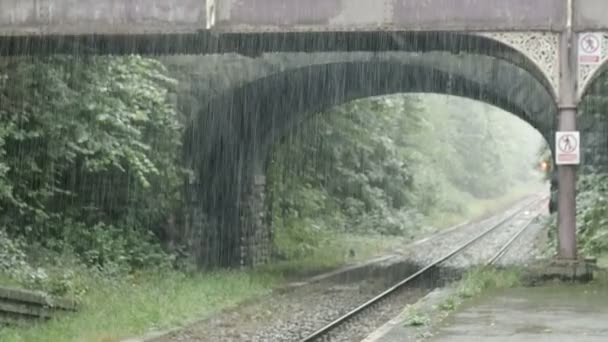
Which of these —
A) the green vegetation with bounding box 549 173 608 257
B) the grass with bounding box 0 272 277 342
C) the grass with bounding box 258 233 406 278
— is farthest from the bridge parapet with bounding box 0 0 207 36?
the green vegetation with bounding box 549 173 608 257

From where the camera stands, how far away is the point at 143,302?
16.5 meters

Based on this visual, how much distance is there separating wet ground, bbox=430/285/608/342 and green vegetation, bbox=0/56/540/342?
15.5 ft

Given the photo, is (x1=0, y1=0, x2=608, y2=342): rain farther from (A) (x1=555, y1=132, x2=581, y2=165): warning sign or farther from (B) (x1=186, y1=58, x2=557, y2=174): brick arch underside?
(A) (x1=555, y1=132, x2=581, y2=165): warning sign

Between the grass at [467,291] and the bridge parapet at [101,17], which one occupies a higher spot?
the bridge parapet at [101,17]

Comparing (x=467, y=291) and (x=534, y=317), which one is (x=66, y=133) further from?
(x=534, y=317)

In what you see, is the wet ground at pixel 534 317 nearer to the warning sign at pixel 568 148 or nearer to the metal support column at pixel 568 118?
the metal support column at pixel 568 118

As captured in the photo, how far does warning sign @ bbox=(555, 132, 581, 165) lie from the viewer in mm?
15984

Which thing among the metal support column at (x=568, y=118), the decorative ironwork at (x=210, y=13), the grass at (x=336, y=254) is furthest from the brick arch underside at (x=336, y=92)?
the metal support column at (x=568, y=118)

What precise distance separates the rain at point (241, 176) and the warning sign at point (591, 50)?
0.18 ft

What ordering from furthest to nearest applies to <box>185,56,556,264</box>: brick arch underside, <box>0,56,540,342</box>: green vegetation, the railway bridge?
<box>185,56,556,264</box>: brick arch underside < <box>0,56,540,342</box>: green vegetation < the railway bridge

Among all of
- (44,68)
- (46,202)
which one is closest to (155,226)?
Result: (46,202)

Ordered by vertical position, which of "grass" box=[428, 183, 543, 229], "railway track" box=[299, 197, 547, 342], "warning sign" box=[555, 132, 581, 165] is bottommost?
"railway track" box=[299, 197, 547, 342]

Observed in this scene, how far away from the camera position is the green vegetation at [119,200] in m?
16.8

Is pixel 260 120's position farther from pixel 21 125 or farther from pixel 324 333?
pixel 324 333
